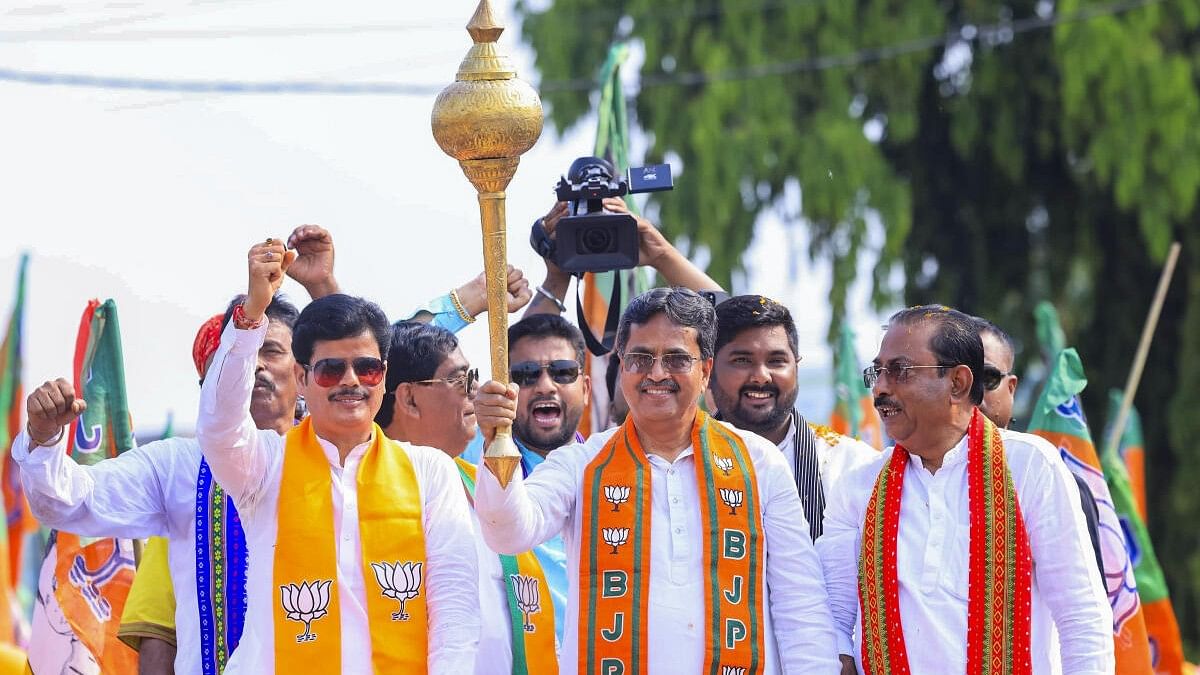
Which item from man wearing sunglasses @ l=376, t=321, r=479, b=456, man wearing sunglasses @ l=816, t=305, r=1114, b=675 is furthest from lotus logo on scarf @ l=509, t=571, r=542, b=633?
man wearing sunglasses @ l=816, t=305, r=1114, b=675

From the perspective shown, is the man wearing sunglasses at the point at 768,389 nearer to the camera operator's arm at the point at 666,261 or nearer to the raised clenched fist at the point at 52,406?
the camera operator's arm at the point at 666,261

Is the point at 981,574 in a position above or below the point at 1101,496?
below

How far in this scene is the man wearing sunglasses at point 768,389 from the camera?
17.9 feet

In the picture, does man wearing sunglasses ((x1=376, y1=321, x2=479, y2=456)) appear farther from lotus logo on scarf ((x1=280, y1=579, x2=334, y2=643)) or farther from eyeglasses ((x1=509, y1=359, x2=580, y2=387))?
lotus logo on scarf ((x1=280, y1=579, x2=334, y2=643))

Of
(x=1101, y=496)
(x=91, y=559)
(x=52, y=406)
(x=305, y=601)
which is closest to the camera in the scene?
(x=52, y=406)

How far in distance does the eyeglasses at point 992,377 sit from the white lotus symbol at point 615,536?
1400mm

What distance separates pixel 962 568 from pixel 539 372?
1.52 meters

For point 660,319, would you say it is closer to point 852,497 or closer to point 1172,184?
point 852,497

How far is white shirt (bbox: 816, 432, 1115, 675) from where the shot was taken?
4.58 meters

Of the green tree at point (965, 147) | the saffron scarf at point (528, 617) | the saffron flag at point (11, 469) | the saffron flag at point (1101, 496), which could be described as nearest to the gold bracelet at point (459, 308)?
the saffron scarf at point (528, 617)

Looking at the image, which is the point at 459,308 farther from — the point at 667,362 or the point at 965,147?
the point at 965,147

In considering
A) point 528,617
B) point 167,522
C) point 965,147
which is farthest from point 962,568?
point 965,147

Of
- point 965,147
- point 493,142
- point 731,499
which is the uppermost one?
point 965,147

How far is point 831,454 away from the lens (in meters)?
5.59
